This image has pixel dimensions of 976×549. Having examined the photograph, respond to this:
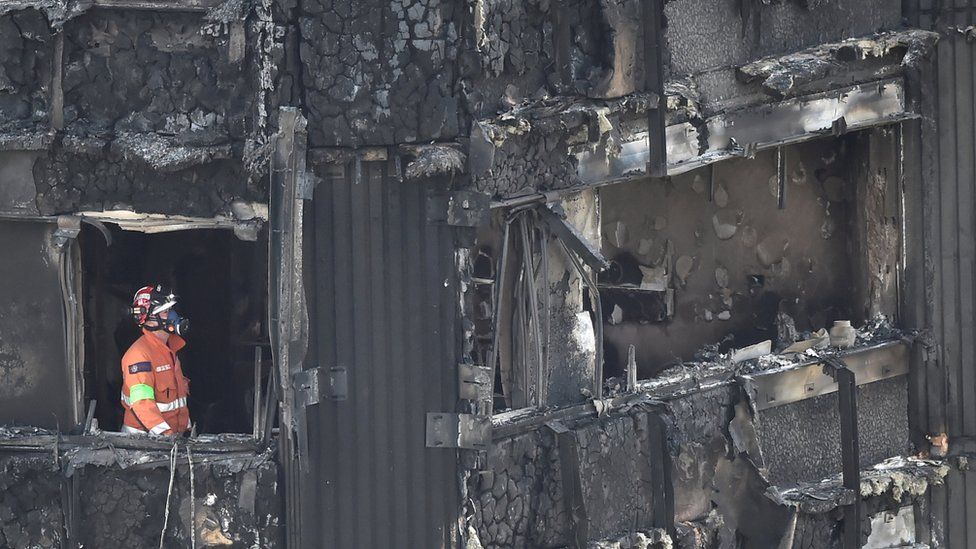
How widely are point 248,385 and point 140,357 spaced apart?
4.93 feet

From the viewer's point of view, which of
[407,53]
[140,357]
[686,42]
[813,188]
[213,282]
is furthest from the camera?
[813,188]

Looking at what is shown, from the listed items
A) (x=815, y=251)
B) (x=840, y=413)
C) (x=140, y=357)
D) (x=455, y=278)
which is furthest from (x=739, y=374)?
(x=140, y=357)

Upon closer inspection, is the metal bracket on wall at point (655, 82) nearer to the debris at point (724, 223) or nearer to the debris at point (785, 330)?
the debris at point (724, 223)

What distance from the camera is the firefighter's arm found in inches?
401

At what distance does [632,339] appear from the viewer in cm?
1218

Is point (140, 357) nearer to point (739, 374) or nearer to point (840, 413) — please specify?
point (739, 374)

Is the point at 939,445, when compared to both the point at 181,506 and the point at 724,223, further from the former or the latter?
the point at 181,506

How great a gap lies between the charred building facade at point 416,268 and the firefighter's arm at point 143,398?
151 mm

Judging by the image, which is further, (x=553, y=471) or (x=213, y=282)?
(x=213, y=282)

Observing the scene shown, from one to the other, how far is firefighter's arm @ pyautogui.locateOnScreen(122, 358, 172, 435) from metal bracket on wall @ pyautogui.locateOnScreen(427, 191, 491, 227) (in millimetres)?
1742

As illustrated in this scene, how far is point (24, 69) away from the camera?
1002 cm

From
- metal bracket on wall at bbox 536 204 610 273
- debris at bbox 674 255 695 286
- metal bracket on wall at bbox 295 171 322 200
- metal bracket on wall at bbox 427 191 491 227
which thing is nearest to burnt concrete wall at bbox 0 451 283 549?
metal bracket on wall at bbox 295 171 322 200

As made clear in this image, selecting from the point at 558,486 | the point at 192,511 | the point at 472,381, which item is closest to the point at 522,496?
the point at 558,486

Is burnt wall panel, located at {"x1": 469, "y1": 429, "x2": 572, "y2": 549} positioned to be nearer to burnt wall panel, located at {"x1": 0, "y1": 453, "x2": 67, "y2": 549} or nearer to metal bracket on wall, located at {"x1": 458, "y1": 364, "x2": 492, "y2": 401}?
metal bracket on wall, located at {"x1": 458, "y1": 364, "x2": 492, "y2": 401}
